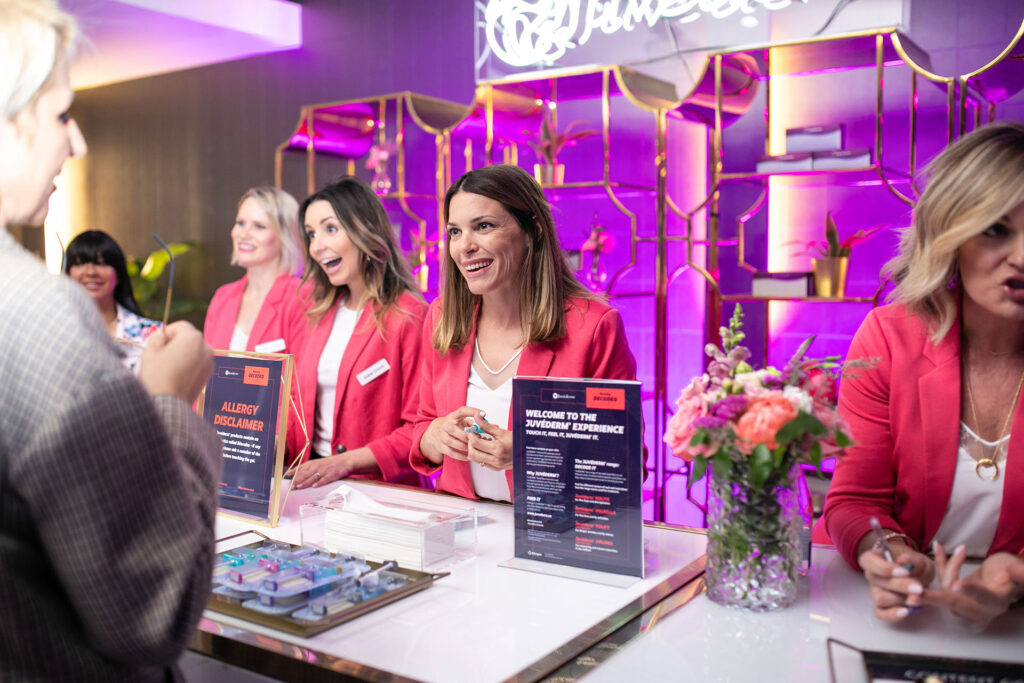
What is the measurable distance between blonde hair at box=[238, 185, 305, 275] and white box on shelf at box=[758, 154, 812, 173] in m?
2.20

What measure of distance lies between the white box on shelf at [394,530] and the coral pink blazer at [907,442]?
72cm

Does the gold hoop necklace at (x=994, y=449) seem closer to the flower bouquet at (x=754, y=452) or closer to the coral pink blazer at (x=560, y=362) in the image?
the flower bouquet at (x=754, y=452)

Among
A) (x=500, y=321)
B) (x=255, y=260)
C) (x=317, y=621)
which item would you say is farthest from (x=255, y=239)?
(x=317, y=621)

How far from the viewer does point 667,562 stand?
1655 mm

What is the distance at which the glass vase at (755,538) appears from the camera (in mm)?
1373

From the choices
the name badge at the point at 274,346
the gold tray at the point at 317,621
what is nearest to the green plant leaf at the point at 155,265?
the name badge at the point at 274,346

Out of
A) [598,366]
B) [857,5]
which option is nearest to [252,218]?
[598,366]

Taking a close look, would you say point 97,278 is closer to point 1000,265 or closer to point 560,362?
point 560,362

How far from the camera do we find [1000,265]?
5.14ft

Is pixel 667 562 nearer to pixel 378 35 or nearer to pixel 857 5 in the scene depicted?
pixel 857 5

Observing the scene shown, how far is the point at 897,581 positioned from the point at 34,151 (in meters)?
1.30

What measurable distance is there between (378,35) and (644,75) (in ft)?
7.49

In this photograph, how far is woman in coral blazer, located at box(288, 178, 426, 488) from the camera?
2891mm

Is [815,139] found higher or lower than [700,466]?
higher
